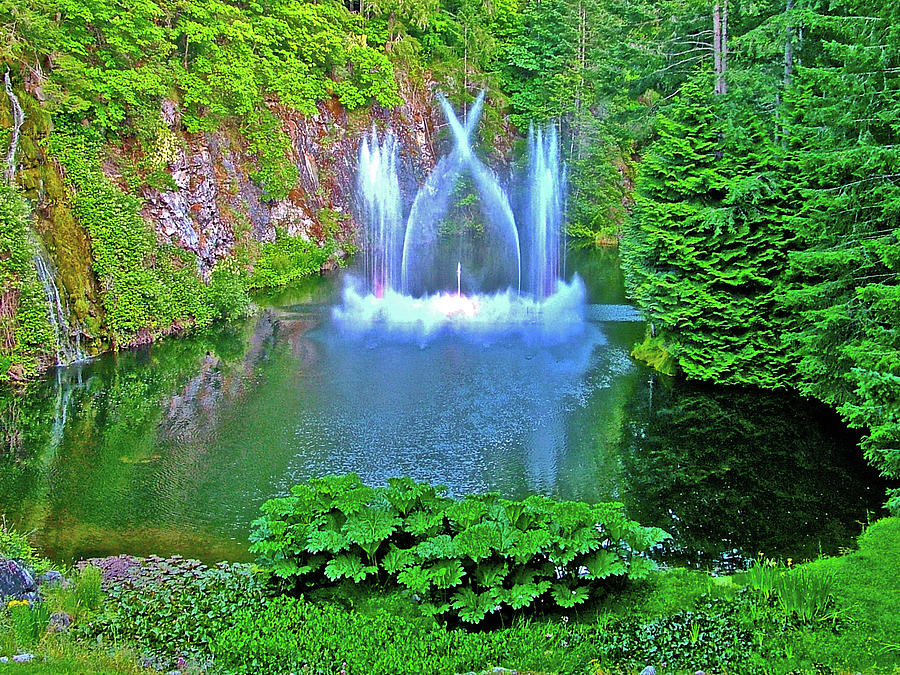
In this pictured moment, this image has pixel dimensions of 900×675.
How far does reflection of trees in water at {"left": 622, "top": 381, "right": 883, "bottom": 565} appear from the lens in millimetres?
7195

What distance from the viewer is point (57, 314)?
42.3 feet

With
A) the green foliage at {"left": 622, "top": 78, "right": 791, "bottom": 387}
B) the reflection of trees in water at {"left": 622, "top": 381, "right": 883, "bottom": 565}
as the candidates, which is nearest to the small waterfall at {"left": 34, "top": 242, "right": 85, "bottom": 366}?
the reflection of trees in water at {"left": 622, "top": 381, "right": 883, "bottom": 565}

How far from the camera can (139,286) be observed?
567 inches

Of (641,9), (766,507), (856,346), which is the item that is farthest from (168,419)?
(641,9)

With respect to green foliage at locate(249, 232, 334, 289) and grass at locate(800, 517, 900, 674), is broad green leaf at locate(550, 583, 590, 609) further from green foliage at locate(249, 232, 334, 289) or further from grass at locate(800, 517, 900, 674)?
green foliage at locate(249, 232, 334, 289)

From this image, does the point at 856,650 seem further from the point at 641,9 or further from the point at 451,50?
the point at 451,50

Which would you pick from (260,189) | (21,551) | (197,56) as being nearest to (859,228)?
(21,551)

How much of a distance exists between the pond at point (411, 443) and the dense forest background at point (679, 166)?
2.88 feet

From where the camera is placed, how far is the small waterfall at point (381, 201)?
971 inches

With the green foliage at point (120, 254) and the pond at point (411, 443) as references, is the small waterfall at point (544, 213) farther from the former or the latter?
Answer: the green foliage at point (120, 254)

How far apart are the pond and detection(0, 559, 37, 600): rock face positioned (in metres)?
1.48

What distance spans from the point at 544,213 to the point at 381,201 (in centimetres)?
651

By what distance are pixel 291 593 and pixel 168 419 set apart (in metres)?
6.08

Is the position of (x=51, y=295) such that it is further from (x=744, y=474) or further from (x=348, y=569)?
(x=744, y=474)
